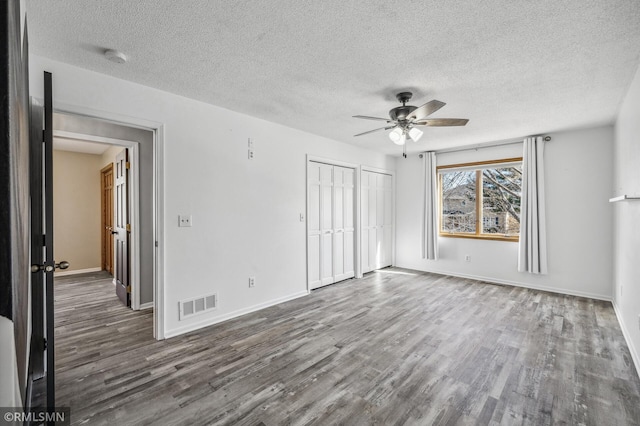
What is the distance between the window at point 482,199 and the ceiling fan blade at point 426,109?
10.0 feet

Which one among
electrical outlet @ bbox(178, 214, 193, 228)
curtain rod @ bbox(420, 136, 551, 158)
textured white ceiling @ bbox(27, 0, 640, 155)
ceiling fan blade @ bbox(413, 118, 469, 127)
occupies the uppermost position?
textured white ceiling @ bbox(27, 0, 640, 155)

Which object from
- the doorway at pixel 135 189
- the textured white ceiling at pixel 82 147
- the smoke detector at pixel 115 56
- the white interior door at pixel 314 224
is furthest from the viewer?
the textured white ceiling at pixel 82 147

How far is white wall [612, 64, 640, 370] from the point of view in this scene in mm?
2428

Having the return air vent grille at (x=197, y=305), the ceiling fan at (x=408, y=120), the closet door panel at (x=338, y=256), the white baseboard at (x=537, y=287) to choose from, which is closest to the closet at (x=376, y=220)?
the closet door panel at (x=338, y=256)

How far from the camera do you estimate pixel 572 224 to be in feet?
14.4

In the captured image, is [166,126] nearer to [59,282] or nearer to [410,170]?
[59,282]

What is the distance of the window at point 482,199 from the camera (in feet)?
16.4

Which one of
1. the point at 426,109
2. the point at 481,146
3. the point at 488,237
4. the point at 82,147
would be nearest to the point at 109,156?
the point at 82,147

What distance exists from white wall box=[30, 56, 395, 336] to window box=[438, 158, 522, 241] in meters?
3.06

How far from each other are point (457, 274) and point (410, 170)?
2.24 meters

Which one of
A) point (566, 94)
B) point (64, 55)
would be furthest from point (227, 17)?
point (566, 94)

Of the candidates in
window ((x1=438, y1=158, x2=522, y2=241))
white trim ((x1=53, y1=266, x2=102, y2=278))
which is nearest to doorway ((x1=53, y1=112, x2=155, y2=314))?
white trim ((x1=53, y1=266, x2=102, y2=278))

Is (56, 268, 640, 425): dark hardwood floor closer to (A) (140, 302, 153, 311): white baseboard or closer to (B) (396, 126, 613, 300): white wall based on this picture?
(A) (140, 302, 153, 311): white baseboard

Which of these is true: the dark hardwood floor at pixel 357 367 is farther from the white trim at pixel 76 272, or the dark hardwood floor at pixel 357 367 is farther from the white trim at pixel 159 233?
the white trim at pixel 76 272
